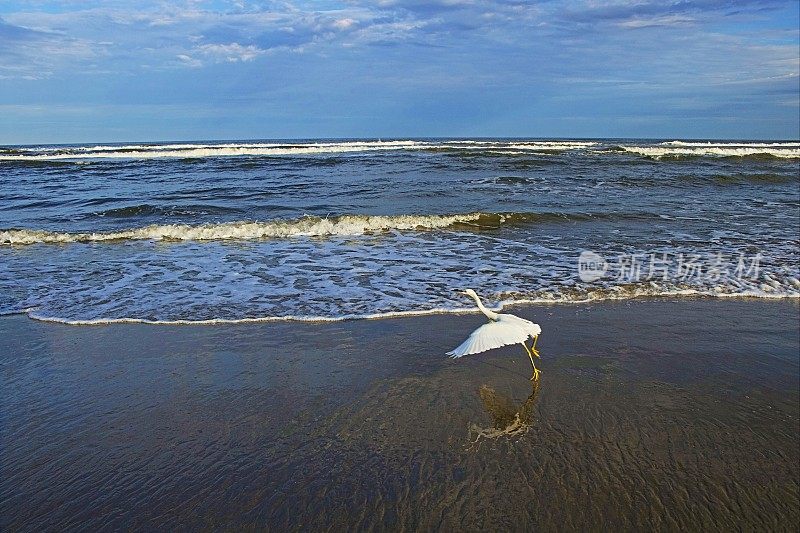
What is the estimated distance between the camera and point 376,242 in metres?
10.5

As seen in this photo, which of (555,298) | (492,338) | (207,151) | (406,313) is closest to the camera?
(492,338)

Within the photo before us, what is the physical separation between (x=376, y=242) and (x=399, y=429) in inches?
273

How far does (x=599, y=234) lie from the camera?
431 inches

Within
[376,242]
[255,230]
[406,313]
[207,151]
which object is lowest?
[406,313]

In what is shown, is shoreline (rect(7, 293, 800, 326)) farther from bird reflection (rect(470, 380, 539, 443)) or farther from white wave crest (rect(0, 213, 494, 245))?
white wave crest (rect(0, 213, 494, 245))

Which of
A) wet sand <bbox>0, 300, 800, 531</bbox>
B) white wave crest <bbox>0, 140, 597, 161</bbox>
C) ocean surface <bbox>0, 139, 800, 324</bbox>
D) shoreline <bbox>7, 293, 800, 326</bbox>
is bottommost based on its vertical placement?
wet sand <bbox>0, 300, 800, 531</bbox>

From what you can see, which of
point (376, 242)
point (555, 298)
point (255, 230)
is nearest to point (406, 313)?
point (555, 298)

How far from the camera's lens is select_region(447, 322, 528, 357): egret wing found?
4.15m

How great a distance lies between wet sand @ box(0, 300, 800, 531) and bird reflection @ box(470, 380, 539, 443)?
18mm

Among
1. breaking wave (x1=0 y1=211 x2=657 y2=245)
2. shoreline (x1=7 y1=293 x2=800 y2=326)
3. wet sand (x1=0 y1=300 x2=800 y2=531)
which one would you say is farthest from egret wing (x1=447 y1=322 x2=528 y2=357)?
breaking wave (x1=0 y1=211 x2=657 y2=245)

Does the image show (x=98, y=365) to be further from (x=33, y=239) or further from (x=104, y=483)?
(x=33, y=239)

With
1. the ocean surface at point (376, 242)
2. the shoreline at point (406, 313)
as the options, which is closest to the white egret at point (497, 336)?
the shoreline at point (406, 313)

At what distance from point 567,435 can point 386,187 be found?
15.2m

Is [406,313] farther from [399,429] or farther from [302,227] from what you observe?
[302,227]
